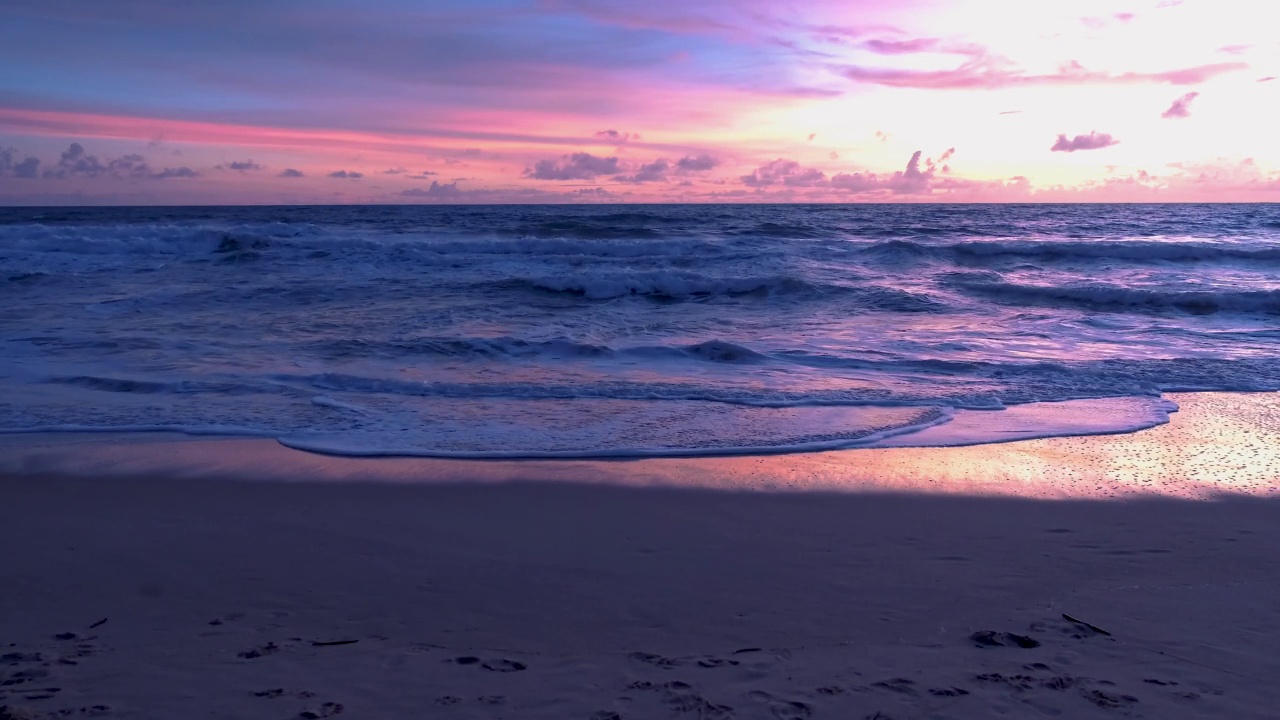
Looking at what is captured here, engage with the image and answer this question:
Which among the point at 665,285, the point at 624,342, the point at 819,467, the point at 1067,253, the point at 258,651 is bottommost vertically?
the point at 258,651

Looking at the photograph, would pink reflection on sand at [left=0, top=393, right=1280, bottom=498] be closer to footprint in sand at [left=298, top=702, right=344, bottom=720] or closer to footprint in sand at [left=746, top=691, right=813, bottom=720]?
footprint in sand at [left=746, top=691, right=813, bottom=720]

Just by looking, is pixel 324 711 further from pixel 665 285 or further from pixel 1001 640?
pixel 665 285

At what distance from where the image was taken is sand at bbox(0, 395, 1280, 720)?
3.36 meters

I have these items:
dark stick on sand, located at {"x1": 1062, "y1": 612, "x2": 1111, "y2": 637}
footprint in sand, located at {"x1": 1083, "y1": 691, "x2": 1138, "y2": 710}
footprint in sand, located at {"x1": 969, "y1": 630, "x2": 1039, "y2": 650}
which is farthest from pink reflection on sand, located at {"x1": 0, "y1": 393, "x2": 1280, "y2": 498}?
footprint in sand, located at {"x1": 1083, "y1": 691, "x2": 1138, "y2": 710}

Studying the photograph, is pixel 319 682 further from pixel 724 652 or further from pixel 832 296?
pixel 832 296

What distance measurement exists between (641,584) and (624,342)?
26.8 ft

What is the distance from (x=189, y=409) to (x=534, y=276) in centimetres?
1376

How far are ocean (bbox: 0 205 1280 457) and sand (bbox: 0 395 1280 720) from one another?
1.03 meters

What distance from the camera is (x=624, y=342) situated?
12539mm

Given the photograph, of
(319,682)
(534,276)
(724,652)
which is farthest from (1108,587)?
(534,276)

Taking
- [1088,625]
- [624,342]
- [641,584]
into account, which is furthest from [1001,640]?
[624,342]

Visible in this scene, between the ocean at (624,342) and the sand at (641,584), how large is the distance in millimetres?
1033

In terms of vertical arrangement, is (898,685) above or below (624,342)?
below

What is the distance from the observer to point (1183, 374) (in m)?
10.1
